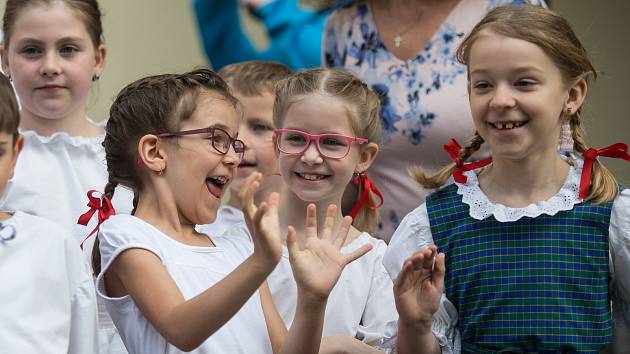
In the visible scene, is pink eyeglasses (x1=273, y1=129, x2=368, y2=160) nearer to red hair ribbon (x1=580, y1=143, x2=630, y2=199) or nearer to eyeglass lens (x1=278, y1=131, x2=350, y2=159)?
eyeglass lens (x1=278, y1=131, x2=350, y2=159)

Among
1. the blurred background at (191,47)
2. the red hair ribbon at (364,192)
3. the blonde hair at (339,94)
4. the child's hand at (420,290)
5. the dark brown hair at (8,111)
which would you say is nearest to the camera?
the dark brown hair at (8,111)

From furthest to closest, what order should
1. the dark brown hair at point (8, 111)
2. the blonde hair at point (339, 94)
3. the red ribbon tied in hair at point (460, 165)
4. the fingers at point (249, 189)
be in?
the blonde hair at point (339, 94)
the red ribbon tied in hair at point (460, 165)
the dark brown hair at point (8, 111)
the fingers at point (249, 189)

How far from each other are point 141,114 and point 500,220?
90 cm

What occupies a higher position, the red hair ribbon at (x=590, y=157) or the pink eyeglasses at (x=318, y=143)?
the red hair ribbon at (x=590, y=157)

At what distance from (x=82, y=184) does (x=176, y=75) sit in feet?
2.45

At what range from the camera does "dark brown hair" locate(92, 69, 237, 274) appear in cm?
273

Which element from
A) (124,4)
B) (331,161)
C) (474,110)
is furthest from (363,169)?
(124,4)

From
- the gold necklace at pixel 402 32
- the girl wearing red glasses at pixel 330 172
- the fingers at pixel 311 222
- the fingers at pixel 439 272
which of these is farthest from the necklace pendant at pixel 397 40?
the fingers at pixel 311 222

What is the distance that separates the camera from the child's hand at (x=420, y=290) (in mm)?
2625

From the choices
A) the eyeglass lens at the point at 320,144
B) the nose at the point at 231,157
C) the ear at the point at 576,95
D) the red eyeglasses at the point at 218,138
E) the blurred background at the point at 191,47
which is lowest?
the blurred background at the point at 191,47

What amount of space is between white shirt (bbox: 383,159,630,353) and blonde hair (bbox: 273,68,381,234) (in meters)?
0.31

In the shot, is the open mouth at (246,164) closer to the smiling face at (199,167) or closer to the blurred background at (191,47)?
the smiling face at (199,167)

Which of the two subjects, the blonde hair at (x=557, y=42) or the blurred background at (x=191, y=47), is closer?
the blonde hair at (x=557, y=42)

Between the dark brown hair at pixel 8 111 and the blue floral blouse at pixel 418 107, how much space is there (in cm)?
139
